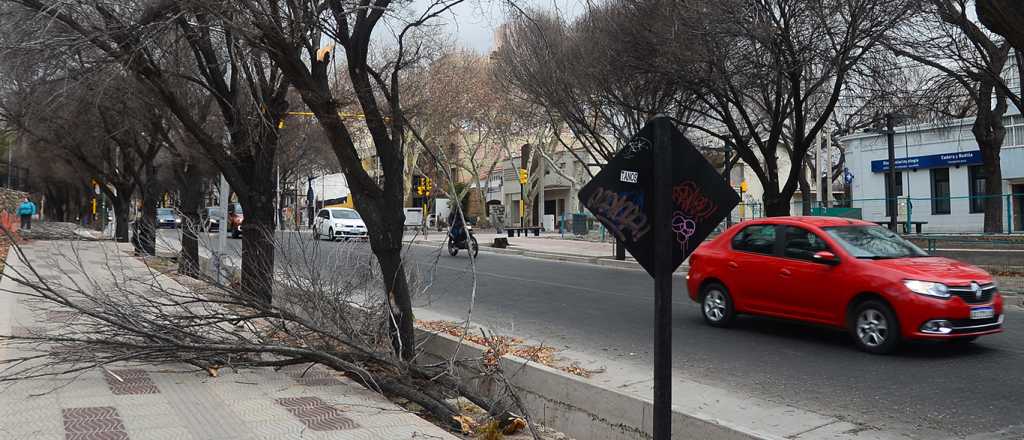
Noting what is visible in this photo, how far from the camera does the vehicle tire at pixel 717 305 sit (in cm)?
1012

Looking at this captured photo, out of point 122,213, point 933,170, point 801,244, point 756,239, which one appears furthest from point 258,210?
A: point 933,170

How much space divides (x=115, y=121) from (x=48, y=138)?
511cm

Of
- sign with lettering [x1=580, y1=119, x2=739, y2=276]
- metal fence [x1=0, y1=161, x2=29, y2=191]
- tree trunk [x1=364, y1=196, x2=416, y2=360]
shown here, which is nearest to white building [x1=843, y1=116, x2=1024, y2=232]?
tree trunk [x1=364, y1=196, x2=416, y2=360]

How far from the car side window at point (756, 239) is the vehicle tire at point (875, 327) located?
1.47 meters

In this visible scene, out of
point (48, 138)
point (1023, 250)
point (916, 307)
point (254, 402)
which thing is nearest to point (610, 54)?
point (1023, 250)

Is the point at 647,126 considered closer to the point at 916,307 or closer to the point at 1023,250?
the point at 916,307

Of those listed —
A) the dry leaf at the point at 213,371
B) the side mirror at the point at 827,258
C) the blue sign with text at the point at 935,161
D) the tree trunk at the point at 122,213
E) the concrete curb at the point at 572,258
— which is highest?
the blue sign with text at the point at 935,161

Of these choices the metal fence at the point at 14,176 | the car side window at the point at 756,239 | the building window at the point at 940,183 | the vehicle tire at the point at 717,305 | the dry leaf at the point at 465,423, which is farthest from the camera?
the metal fence at the point at 14,176

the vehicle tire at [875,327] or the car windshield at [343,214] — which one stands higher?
the car windshield at [343,214]

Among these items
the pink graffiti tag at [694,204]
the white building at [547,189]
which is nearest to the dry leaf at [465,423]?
the pink graffiti tag at [694,204]

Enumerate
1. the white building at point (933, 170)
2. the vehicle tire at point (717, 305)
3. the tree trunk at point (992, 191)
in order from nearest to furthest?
the vehicle tire at point (717, 305), the tree trunk at point (992, 191), the white building at point (933, 170)

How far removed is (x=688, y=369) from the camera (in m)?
7.70

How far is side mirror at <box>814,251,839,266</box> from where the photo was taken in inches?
345

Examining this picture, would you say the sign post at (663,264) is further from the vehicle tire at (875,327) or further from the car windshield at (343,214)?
the car windshield at (343,214)
